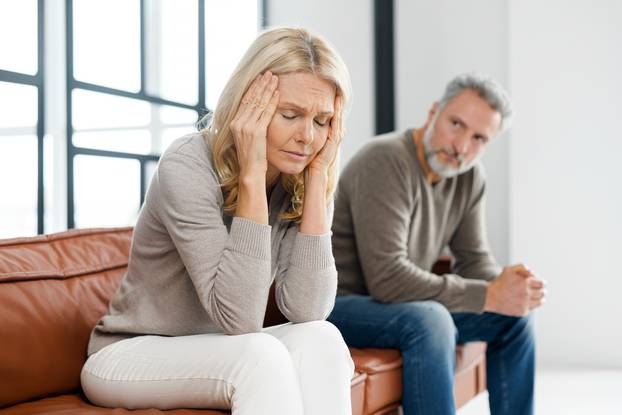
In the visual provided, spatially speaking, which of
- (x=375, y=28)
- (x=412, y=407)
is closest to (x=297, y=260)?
(x=412, y=407)

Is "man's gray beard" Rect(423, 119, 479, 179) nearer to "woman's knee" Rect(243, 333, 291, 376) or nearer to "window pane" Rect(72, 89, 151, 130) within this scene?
"window pane" Rect(72, 89, 151, 130)

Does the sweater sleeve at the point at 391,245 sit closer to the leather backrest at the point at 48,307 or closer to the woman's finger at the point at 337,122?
the woman's finger at the point at 337,122

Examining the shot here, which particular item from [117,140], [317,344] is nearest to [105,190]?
[117,140]

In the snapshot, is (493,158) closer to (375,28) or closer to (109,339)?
(375,28)

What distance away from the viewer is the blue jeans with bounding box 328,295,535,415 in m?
1.98

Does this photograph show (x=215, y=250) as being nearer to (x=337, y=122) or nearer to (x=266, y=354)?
(x=266, y=354)

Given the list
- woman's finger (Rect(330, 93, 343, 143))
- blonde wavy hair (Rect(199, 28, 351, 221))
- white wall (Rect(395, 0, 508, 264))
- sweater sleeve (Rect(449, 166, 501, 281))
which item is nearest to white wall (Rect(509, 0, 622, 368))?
white wall (Rect(395, 0, 508, 264))

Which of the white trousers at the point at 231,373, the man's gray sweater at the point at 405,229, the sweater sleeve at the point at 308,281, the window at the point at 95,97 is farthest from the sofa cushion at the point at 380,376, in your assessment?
the window at the point at 95,97

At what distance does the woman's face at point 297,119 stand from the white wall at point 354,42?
2234 mm

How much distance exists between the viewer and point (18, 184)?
2312 millimetres

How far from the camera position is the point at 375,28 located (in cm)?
404

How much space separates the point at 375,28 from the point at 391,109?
1.46 feet

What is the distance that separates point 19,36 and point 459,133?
1398 millimetres

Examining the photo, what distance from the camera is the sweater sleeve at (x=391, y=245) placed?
7.30 ft
